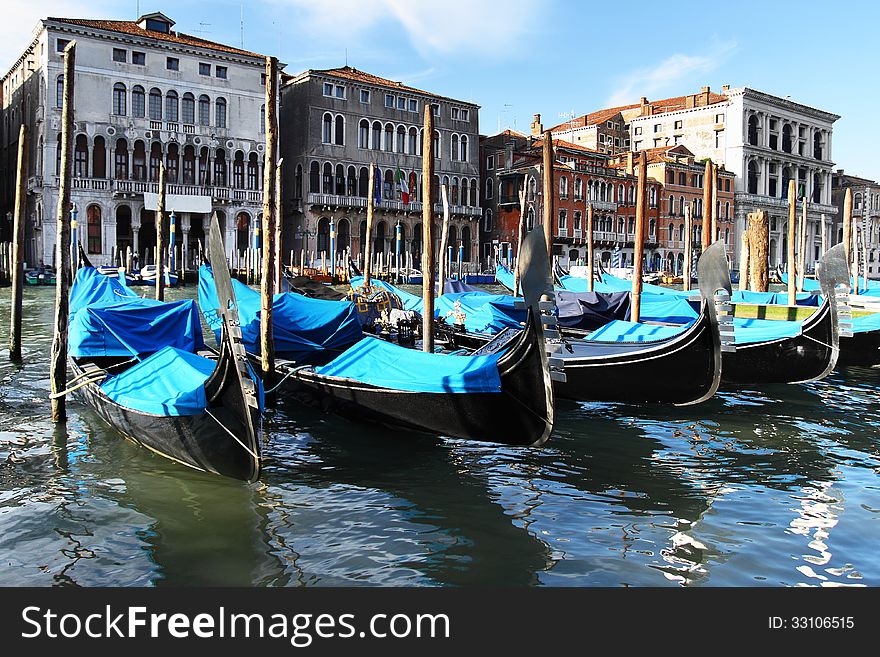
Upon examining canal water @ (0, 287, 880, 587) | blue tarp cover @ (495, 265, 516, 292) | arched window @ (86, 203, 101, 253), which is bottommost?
canal water @ (0, 287, 880, 587)

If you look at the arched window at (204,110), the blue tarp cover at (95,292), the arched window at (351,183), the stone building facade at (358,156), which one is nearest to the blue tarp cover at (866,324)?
the blue tarp cover at (95,292)

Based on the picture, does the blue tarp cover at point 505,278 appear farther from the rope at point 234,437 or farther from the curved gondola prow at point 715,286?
the rope at point 234,437


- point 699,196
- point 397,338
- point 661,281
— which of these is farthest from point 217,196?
point 699,196

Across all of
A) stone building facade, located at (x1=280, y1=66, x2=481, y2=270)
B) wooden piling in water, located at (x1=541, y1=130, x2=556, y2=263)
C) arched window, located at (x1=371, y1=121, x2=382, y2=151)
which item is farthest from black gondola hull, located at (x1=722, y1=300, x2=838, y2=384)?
arched window, located at (x1=371, y1=121, x2=382, y2=151)

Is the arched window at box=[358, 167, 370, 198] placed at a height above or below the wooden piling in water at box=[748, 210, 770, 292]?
above

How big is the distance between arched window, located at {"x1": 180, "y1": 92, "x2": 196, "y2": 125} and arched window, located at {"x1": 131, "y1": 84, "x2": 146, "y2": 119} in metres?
1.15

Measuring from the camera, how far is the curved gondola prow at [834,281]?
7125 mm

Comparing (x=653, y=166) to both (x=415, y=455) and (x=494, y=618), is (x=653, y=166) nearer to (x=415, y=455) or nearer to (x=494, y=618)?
(x=415, y=455)

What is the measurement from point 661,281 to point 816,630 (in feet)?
88.8

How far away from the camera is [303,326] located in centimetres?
758

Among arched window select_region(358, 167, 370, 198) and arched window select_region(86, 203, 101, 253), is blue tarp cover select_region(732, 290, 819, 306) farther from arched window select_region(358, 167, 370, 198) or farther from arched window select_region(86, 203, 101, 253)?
arched window select_region(86, 203, 101, 253)

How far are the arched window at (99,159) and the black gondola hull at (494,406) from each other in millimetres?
21190

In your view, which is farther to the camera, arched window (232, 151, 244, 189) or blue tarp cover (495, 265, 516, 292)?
arched window (232, 151, 244, 189)

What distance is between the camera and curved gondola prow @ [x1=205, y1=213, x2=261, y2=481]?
401 centimetres
